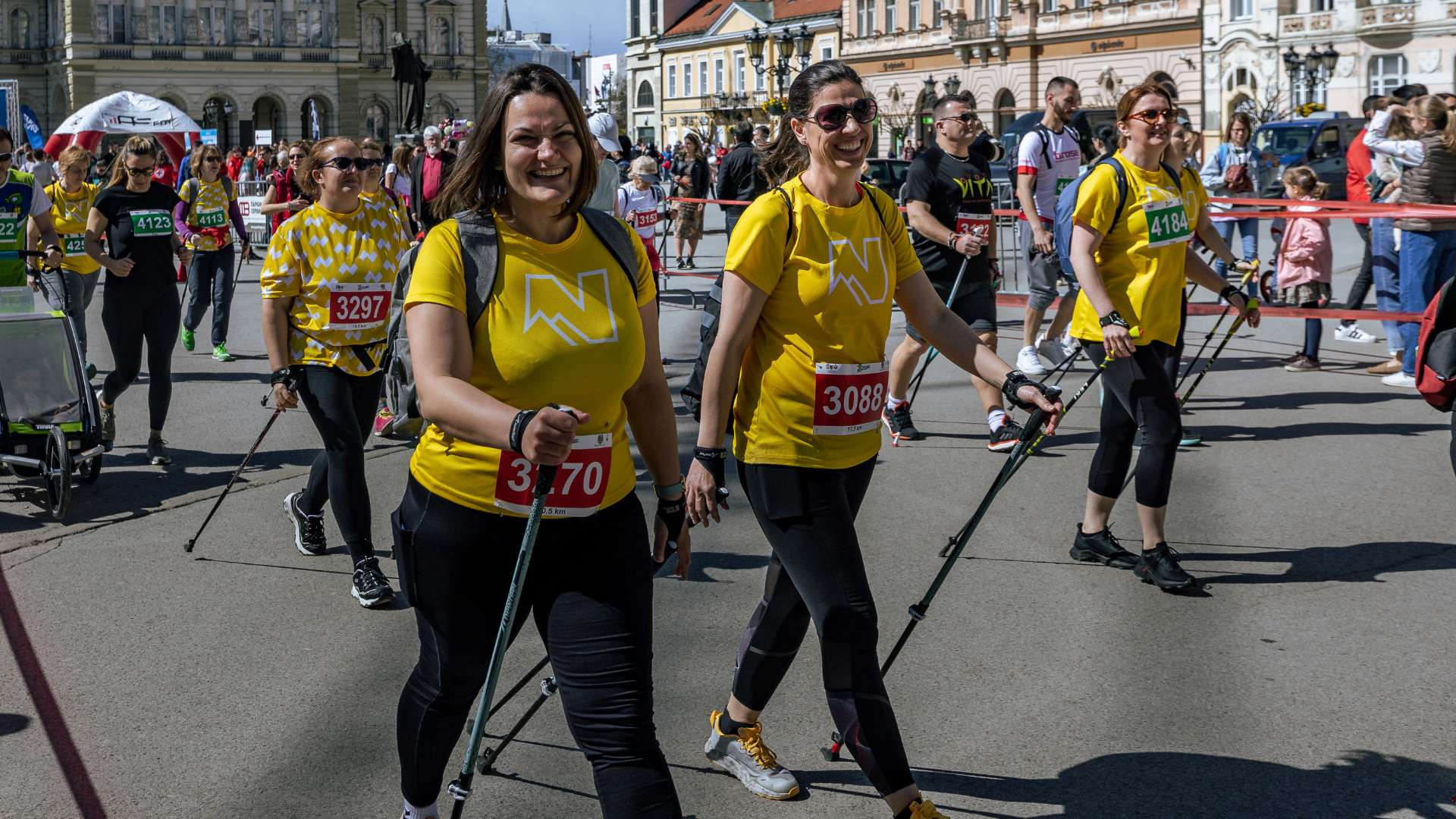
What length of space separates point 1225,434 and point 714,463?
6.22 meters

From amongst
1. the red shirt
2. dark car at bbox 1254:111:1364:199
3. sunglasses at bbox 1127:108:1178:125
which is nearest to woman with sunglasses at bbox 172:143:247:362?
sunglasses at bbox 1127:108:1178:125

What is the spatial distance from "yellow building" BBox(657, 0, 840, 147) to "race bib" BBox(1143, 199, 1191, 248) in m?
71.4

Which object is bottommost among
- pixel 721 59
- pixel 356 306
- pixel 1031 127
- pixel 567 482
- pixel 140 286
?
pixel 567 482

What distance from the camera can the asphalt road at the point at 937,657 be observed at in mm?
4121

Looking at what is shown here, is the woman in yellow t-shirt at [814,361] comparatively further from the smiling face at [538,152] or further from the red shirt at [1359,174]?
the red shirt at [1359,174]

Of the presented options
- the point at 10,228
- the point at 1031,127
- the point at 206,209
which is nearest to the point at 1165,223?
the point at 10,228

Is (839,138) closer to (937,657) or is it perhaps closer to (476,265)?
(476,265)

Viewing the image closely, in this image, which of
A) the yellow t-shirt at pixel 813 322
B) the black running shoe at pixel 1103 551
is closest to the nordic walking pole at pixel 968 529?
the yellow t-shirt at pixel 813 322

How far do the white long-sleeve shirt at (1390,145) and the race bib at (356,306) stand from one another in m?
7.56

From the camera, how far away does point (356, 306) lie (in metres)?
5.93

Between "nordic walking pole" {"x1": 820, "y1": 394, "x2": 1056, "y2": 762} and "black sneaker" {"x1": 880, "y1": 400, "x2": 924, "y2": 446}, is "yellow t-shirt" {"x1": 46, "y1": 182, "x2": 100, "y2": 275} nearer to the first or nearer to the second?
"black sneaker" {"x1": 880, "y1": 400, "x2": 924, "y2": 446}

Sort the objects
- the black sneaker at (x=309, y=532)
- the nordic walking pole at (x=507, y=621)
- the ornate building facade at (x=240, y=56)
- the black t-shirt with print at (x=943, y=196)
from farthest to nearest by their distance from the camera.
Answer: the ornate building facade at (x=240, y=56) < the black t-shirt with print at (x=943, y=196) < the black sneaker at (x=309, y=532) < the nordic walking pole at (x=507, y=621)

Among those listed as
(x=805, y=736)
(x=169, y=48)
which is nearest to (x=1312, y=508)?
(x=805, y=736)

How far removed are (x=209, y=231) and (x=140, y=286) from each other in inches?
141
